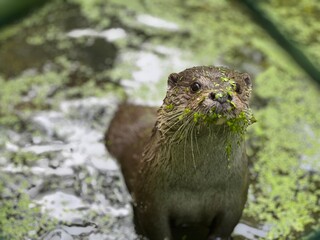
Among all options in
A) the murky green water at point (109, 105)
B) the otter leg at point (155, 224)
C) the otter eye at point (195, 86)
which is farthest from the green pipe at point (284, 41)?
the murky green water at point (109, 105)

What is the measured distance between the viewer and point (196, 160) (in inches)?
117

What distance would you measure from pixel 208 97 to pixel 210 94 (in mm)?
13

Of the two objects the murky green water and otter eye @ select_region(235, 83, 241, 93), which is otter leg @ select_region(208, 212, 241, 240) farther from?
otter eye @ select_region(235, 83, 241, 93)

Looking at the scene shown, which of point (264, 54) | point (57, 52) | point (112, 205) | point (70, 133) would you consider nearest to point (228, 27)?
point (264, 54)

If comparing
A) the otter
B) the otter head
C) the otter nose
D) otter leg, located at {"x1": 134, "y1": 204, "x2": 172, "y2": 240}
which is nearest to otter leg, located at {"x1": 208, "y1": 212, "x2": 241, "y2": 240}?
the otter

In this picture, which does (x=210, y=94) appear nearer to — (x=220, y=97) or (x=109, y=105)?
(x=220, y=97)

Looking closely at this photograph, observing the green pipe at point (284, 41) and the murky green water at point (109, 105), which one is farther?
the murky green water at point (109, 105)

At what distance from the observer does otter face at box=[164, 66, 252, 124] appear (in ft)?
8.74

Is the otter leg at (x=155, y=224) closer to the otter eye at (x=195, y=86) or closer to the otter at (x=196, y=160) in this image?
the otter at (x=196, y=160)

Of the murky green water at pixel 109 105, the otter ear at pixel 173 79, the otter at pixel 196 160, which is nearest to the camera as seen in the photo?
the otter at pixel 196 160

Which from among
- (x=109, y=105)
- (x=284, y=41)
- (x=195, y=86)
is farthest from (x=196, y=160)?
(x=109, y=105)

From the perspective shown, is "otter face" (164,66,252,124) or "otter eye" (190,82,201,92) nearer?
"otter face" (164,66,252,124)

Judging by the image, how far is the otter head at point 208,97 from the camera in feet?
8.75

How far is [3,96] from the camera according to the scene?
4.33m
